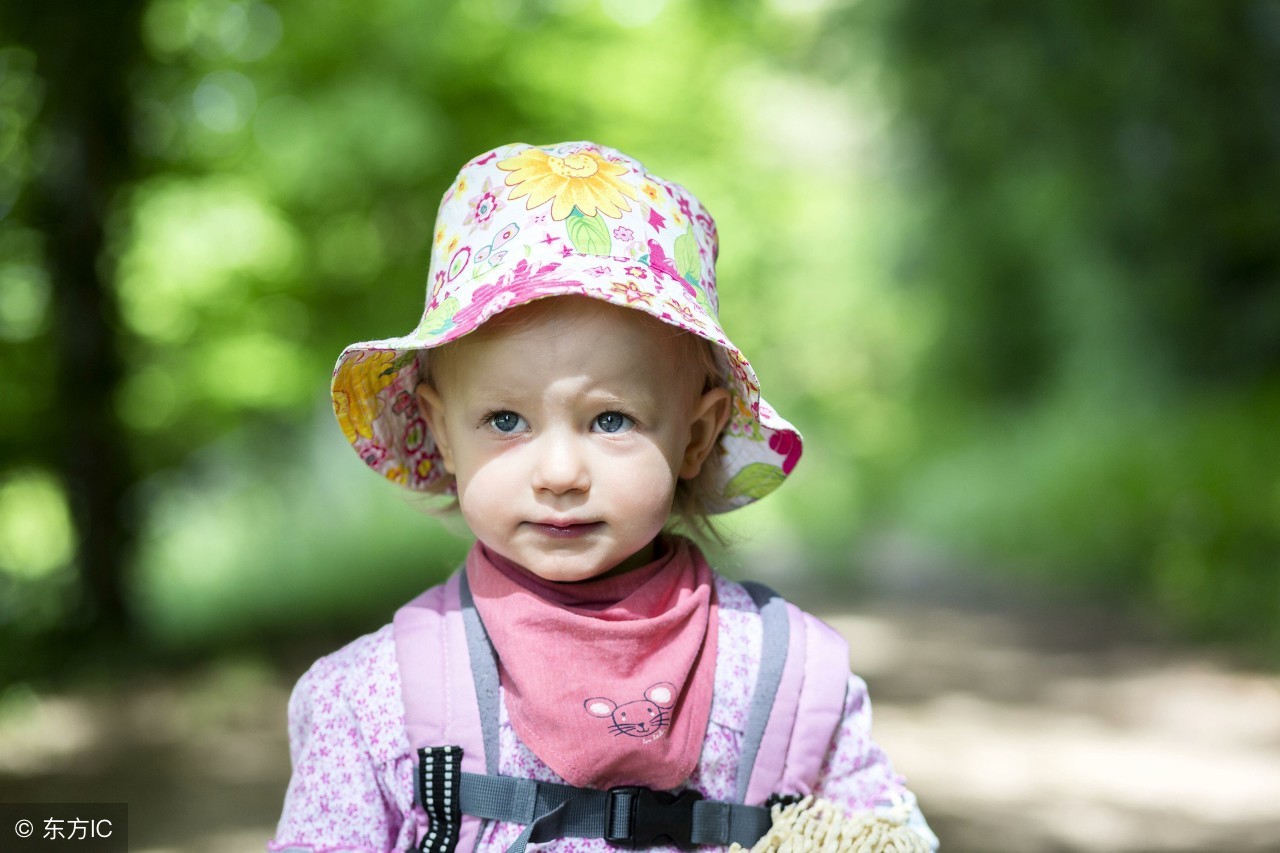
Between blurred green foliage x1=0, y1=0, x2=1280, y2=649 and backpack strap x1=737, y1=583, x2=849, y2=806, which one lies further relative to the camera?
blurred green foliage x1=0, y1=0, x2=1280, y2=649

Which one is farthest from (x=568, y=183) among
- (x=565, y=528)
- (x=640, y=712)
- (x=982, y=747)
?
(x=982, y=747)

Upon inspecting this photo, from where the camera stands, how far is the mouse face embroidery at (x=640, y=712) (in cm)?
192

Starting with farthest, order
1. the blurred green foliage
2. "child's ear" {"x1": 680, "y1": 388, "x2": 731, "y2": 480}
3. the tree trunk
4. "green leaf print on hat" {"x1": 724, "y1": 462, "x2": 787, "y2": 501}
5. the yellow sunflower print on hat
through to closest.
Result: the blurred green foliage < the tree trunk < "green leaf print on hat" {"x1": 724, "y1": 462, "x2": 787, "y2": 501} < "child's ear" {"x1": 680, "y1": 388, "x2": 731, "y2": 480} < the yellow sunflower print on hat

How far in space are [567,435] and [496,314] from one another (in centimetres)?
20

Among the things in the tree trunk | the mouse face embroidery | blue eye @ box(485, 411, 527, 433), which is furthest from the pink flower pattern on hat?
the tree trunk

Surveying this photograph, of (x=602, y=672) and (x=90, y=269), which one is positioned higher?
(x=90, y=269)

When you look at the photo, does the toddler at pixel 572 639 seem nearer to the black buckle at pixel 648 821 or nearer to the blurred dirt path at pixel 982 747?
the black buckle at pixel 648 821

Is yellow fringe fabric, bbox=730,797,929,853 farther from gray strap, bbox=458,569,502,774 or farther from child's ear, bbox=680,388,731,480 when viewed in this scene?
child's ear, bbox=680,388,731,480

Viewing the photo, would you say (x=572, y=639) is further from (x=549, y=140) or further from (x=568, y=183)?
(x=549, y=140)

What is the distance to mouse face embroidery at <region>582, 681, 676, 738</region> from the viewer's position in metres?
1.92

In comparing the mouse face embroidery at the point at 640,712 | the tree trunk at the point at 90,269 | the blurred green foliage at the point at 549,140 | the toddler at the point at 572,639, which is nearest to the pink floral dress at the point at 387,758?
the toddler at the point at 572,639

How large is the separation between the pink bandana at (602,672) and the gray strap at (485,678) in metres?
0.02

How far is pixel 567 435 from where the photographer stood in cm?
194

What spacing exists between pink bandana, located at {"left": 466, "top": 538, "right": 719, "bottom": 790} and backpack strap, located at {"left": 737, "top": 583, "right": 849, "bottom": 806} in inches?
3.3
